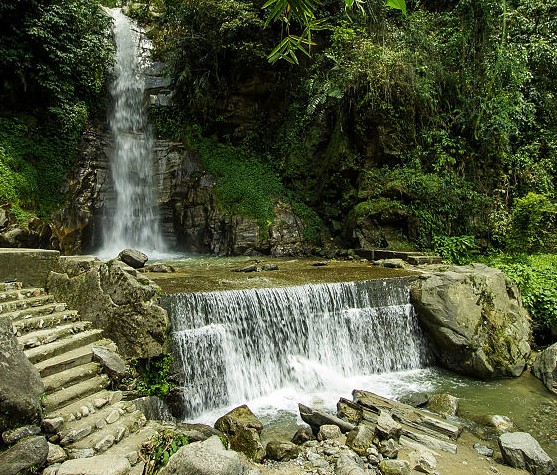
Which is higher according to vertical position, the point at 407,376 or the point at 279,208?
the point at 279,208

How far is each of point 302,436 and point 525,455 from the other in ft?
8.42

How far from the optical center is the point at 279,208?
13961mm

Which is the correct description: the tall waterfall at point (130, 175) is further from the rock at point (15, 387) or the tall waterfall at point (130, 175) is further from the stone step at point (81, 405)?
the rock at point (15, 387)

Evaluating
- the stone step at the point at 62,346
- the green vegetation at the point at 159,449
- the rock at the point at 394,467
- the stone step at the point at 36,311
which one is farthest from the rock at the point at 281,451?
the stone step at the point at 36,311

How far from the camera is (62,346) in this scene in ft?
14.8

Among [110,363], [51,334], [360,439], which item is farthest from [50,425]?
[360,439]

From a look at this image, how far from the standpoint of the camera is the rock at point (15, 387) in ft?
10.2

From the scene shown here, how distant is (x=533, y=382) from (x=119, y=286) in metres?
7.09

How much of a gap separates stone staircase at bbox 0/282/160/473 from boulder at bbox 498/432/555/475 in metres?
4.06

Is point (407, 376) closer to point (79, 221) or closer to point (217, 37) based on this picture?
point (79, 221)

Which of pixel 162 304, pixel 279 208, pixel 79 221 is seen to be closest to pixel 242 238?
pixel 279 208

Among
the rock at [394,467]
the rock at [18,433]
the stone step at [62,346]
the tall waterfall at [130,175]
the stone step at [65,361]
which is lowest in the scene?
the rock at [394,467]

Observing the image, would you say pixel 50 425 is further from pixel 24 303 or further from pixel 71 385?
pixel 24 303

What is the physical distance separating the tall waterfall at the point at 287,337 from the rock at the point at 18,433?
99.9 inches
